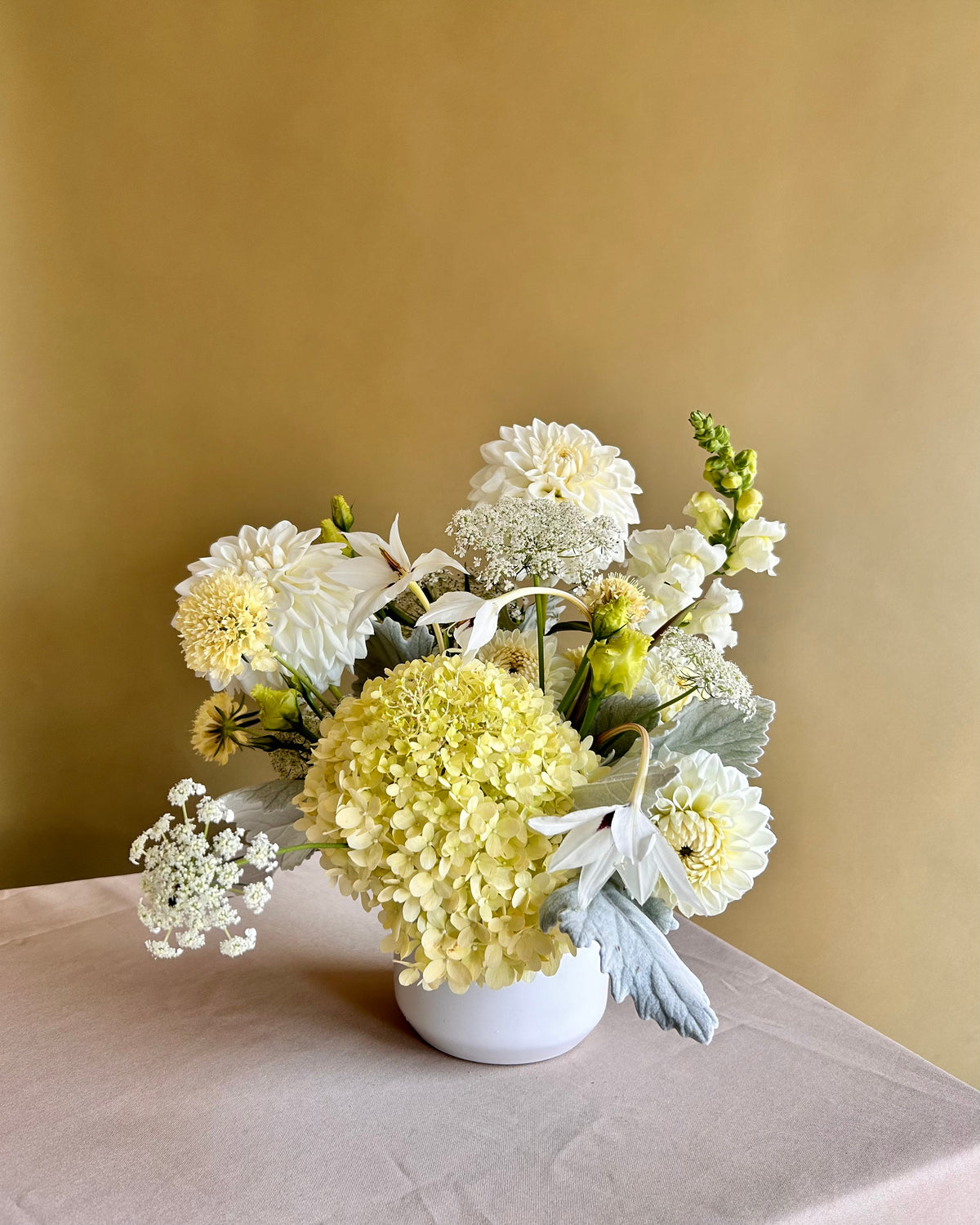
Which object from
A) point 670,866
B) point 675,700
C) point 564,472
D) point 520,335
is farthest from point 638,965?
point 520,335

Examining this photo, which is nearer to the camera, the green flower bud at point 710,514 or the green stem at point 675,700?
the green stem at point 675,700

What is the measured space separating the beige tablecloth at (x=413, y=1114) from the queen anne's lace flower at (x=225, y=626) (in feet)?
1.13

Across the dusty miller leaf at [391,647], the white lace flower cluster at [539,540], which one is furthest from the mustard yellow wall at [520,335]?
the white lace flower cluster at [539,540]

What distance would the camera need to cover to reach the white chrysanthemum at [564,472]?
80cm

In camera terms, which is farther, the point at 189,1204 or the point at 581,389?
the point at 581,389

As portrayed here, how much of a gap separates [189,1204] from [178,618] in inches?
16.2

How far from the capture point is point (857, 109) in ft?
3.97

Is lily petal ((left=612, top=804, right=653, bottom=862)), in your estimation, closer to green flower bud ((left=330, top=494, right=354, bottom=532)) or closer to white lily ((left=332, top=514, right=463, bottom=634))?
white lily ((left=332, top=514, right=463, bottom=634))

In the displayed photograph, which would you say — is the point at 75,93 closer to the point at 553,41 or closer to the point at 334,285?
the point at 334,285

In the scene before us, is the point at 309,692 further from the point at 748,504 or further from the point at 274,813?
the point at 748,504

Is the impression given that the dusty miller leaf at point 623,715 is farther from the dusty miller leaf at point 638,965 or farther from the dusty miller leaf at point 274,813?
the dusty miller leaf at point 274,813

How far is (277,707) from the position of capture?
2.34 ft

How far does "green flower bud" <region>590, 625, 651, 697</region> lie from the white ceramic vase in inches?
9.1

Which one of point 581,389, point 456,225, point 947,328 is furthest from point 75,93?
point 947,328
